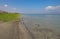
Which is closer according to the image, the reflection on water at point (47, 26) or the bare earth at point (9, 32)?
the bare earth at point (9, 32)

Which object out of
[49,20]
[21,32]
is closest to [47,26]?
[49,20]

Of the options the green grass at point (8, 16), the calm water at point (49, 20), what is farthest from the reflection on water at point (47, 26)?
the green grass at point (8, 16)

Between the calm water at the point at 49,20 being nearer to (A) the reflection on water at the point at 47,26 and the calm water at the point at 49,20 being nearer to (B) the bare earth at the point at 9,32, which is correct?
(A) the reflection on water at the point at 47,26

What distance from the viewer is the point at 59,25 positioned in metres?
2.67

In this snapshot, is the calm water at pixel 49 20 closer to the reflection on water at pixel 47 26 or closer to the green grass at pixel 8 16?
the reflection on water at pixel 47 26

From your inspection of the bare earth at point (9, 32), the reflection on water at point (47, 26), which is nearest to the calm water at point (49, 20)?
the reflection on water at point (47, 26)

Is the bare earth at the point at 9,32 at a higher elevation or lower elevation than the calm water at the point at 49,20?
lower

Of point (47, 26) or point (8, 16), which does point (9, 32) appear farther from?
point (47, 26)

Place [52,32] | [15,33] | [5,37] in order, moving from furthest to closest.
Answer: [52,32] < [15,33] < [5,37]

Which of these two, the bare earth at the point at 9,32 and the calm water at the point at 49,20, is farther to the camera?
the calm water at the point at 49,20

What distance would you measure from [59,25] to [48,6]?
38 centimetres

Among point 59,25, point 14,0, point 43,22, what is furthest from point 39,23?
point 14,0

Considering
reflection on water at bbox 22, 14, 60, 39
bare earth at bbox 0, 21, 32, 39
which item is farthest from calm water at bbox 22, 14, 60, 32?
bare earth at bbox 0, 21, 32, 39

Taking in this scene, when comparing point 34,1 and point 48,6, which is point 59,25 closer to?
point 48,6
